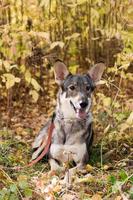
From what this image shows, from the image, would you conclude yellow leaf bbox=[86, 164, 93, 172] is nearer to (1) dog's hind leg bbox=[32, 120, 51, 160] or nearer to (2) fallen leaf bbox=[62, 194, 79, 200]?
(1) dog's hind leg bbox=[32, 120, 51, 160]

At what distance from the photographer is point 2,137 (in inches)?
303

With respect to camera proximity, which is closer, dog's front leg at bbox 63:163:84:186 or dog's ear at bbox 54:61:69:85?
dog's front leg at bbox 63:163:84:186

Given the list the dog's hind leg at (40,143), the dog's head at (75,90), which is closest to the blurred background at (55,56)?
the dog's hind leg at (40,143)

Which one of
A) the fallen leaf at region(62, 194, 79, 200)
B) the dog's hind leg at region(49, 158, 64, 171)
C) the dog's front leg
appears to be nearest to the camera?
the fallen leaf at region(62, 194, 79, 200)

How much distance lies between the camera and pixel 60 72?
22.2 feet

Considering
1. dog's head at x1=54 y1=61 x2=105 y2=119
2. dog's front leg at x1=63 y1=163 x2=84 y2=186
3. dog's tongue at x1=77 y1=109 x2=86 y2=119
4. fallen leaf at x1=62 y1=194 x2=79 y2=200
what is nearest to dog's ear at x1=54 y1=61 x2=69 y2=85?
dog's head at x1=54 y1=61 x2=105 y2=119

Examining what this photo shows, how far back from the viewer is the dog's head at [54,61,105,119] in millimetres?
6473

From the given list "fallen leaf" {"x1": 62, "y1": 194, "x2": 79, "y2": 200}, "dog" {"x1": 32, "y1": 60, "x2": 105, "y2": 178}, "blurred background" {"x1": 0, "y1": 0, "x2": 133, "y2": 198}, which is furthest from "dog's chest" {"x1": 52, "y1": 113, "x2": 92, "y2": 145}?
"fallen leaf" {"x1": 62, "y1": 194, "x2": 79, "y2": 200}

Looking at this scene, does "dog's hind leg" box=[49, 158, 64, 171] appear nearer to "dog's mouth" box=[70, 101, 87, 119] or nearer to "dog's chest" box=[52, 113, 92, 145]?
"dog's chest" box=[52, 113, 92, 145]

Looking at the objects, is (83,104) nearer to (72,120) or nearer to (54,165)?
(72,120)

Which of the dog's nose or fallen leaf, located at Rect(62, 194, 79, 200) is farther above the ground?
the dog's nose

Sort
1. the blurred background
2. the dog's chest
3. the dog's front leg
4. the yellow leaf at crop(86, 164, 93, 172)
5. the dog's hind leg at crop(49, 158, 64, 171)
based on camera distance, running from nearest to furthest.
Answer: the dog's front leg < the yellow leaf at crop(86, 164, 93, 172) < the dog's hind leg at crop(49, 158, 64, 171) < the dog's chest < the blurred background

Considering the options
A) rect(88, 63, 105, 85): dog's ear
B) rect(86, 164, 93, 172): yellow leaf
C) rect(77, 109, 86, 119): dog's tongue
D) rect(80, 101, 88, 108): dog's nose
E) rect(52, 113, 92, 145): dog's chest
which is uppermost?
rect(88, 63, 105, 85): dog's ear

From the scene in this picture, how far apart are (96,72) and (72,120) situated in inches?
26.0
